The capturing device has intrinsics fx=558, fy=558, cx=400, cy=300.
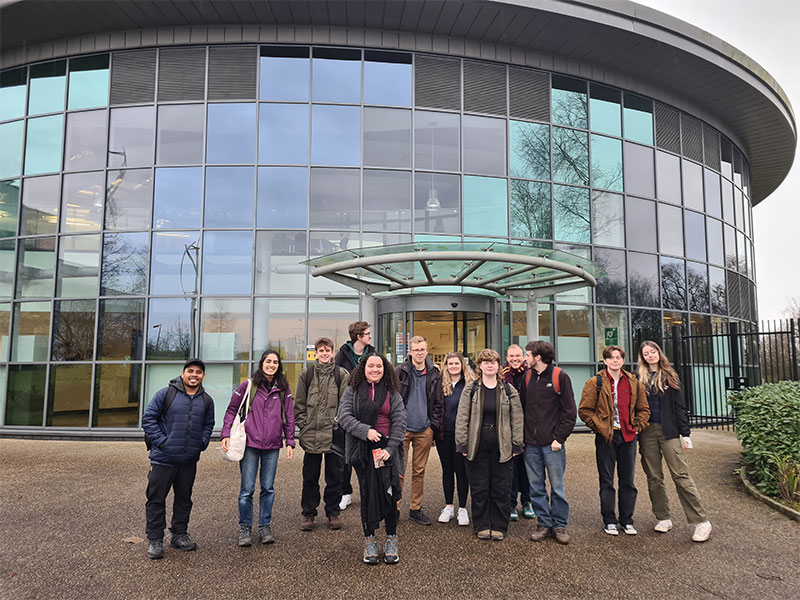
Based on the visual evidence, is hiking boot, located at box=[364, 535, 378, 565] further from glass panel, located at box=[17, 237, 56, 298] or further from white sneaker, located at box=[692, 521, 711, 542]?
glass panel, located at box=[17, 237, 56, 298]

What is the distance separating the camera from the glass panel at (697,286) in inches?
571

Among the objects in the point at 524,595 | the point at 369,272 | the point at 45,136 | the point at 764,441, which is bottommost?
the point at 524,595

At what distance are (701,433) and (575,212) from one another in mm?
5596

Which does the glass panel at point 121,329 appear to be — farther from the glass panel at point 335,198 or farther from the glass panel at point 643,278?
the glass panel at point 643,278

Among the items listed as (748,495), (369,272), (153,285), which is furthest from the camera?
(153,285)

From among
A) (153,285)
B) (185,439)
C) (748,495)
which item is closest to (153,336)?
(153,285)

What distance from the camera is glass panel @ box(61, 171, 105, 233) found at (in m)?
12.3

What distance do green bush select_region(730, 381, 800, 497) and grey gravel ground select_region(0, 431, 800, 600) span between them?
43 centimetres

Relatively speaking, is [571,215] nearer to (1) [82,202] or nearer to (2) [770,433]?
(2) [770,433]

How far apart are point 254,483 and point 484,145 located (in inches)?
396

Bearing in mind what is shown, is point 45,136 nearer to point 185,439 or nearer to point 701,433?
point 185,439

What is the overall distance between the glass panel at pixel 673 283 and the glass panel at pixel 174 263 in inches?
440

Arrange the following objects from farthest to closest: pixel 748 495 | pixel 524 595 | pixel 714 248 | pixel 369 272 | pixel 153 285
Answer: pixel 714 248 → pixel 153 285 → pixel 369 272 → pixel 748 495 → pixel 524 595

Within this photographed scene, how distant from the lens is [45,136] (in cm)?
1284
